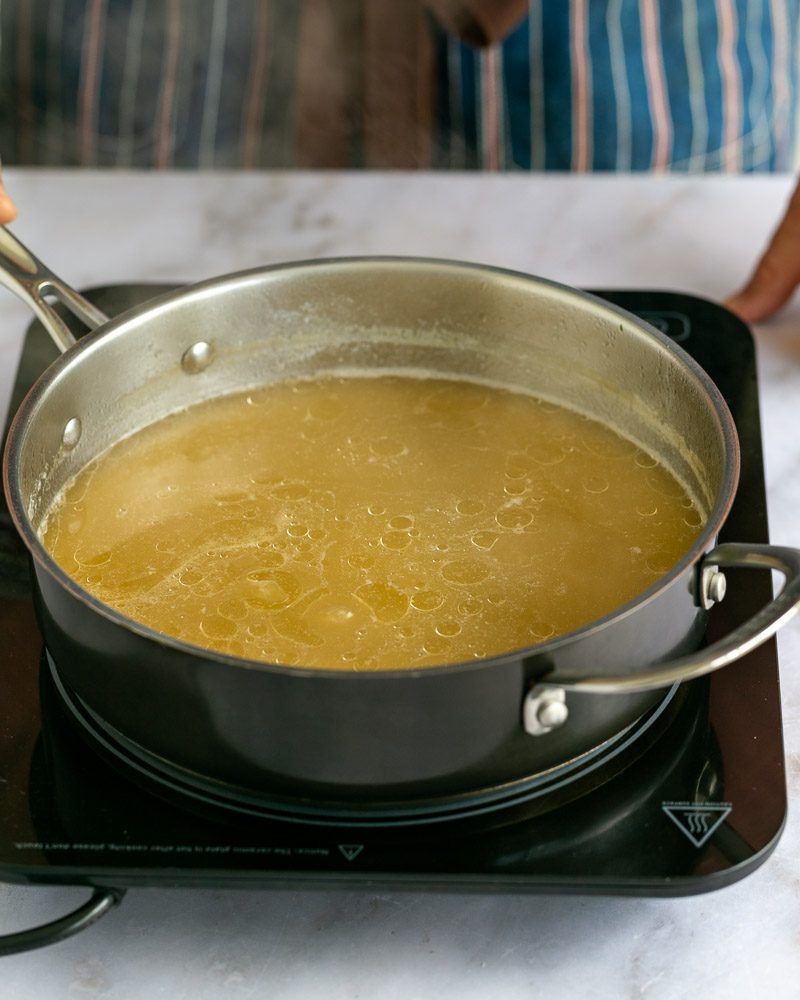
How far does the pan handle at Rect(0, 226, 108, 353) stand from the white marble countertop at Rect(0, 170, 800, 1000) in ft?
1.02

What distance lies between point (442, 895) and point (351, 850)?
0.09 m

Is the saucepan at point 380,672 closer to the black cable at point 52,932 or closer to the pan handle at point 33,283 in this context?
the pan handle at point 33,283

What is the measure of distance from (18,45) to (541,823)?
165 cm

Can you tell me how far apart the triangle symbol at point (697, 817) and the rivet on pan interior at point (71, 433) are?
1.94 feet

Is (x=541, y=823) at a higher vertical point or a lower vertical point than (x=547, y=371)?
lower

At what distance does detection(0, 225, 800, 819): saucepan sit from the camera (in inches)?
30.9

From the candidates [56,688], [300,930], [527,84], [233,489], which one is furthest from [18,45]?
[300,930]

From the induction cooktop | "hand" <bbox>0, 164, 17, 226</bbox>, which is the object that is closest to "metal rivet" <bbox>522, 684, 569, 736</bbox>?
the induction cooktop

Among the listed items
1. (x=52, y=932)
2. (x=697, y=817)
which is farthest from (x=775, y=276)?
(x=52, y=932)

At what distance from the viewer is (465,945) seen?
87 cm

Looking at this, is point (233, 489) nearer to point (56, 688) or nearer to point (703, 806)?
point (56, 688)

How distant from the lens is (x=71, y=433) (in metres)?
1.15

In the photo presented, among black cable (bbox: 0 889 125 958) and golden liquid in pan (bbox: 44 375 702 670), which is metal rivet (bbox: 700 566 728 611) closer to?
golden liquid in pan (bbox: 44 375 702 670)

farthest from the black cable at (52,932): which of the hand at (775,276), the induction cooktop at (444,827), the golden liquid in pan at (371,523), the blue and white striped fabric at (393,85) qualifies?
the blue and white striped fabric at (393,85)
